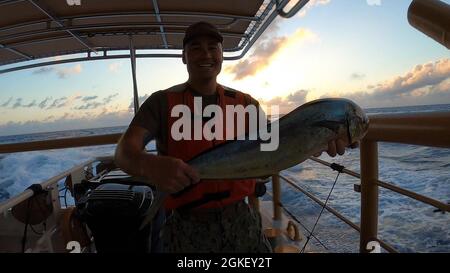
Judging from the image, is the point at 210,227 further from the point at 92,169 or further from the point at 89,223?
the point at 92,169

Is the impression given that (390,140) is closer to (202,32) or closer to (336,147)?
(336,147)

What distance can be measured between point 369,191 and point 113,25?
3.13 metres

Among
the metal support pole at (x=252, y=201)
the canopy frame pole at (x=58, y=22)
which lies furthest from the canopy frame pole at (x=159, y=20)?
the metal support pole at (x=252, y=201)

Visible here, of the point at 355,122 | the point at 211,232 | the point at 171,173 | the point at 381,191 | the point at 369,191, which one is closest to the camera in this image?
the point at 171,173

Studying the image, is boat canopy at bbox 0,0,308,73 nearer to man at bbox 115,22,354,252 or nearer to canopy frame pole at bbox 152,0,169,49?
canopy frame pole at bbox 152,0,169,49

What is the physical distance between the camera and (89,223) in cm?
218

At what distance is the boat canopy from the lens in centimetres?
338

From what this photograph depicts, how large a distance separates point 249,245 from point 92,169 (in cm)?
272

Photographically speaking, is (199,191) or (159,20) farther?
(159,20)

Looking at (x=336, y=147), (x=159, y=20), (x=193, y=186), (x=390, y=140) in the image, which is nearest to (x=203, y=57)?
(x=193, y=186)

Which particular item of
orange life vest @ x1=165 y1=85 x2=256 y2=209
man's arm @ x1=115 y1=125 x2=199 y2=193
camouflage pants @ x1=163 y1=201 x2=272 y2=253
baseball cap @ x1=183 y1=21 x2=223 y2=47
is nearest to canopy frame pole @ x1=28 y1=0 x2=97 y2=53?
baseball cap @ x1=183 y1=21 x2=223 y2=47

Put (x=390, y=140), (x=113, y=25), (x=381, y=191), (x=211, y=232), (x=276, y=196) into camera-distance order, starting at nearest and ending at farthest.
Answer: (x=211, y=232) → (x=390, y=140) → (x=113, y=25) → (x=276, y=196) → (x=381, y=191)

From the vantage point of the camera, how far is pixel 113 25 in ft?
12.5

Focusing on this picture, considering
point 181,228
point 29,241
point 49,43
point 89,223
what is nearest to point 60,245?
point 29,241
